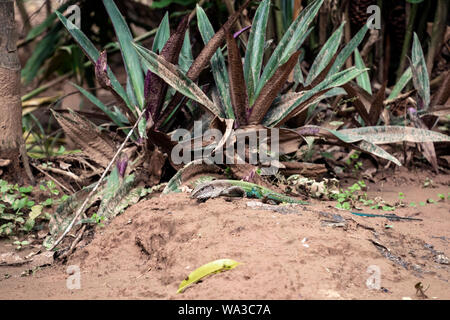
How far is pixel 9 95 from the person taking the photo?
2.59 m

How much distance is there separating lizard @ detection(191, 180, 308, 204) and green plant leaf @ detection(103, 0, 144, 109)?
27.5 inches

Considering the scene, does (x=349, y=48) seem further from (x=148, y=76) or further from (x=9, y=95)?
(x=9, y=95)

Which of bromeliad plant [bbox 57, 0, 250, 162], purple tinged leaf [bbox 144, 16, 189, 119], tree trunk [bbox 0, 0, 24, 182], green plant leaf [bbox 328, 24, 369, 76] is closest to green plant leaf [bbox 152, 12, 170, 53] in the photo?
bromeliad plant [bbox 57, 0, 250, 162]

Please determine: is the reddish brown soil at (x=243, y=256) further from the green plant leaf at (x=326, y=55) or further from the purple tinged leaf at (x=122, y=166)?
the green plant leaf at (x=326, y=55)

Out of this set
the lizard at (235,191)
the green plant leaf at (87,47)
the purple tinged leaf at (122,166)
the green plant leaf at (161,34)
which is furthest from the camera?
the green plant leaf at (161,34)

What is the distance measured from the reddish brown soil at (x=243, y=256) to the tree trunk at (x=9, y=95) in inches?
23.3

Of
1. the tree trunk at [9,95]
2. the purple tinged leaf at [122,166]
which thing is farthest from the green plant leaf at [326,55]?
the tree trunk at [9,95]

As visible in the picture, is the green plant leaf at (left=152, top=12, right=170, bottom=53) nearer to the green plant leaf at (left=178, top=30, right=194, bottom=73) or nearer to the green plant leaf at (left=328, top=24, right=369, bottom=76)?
the green plant leaf at (left=178, top=30, right=194, bottom=73)

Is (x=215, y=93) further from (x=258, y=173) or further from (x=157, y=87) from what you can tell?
(x=258, y=173)

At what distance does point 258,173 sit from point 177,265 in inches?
32.5

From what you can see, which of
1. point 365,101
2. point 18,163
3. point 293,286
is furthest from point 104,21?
point 293,286

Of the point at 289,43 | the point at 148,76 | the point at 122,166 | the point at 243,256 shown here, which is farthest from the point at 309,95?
the point at 243,256

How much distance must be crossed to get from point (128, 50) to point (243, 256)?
4.91ft

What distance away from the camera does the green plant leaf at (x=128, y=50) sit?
2.62m
